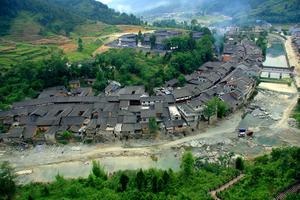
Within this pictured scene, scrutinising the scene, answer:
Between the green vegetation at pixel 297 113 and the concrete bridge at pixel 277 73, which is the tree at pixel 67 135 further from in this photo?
the concrete bridge at pixel 277 73

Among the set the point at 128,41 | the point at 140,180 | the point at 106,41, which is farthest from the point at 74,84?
the point at 106,41

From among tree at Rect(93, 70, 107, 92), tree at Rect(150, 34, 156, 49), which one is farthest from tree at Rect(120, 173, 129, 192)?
tree at Rect(150, 34, 156, 49)

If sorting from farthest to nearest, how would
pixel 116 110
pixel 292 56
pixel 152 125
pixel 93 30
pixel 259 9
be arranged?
pixel 259 9
pixel 93 30
pixel 292 56
pixel 116 110
pixel 152 125

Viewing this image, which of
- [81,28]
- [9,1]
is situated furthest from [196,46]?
[9,1]

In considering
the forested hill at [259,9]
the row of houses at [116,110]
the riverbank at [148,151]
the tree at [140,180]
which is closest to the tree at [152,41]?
the row of houses at [116,110]

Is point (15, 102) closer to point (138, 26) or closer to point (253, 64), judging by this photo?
point (253, 64)

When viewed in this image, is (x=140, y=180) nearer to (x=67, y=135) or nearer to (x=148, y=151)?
(x=148, y=151)
